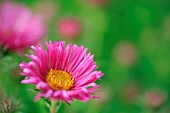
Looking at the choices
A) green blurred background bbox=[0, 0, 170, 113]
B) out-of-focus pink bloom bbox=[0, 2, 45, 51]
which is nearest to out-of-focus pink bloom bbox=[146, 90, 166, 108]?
green blurred background bbox=[0, 0, 170, 113]

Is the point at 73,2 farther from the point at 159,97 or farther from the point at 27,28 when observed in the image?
the point at 159,97

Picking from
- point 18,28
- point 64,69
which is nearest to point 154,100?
point 64,69

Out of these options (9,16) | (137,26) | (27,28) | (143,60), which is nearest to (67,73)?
(27,28)

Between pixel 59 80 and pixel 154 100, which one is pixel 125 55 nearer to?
pixel 154 100

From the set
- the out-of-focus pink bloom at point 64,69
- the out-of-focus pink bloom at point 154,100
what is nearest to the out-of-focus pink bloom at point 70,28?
the out-of-focus pink bloom at point 154,100

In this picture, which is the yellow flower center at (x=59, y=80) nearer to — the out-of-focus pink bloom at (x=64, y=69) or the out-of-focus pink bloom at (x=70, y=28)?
the out-of-focus pink bloom at (x=64, y=69)
